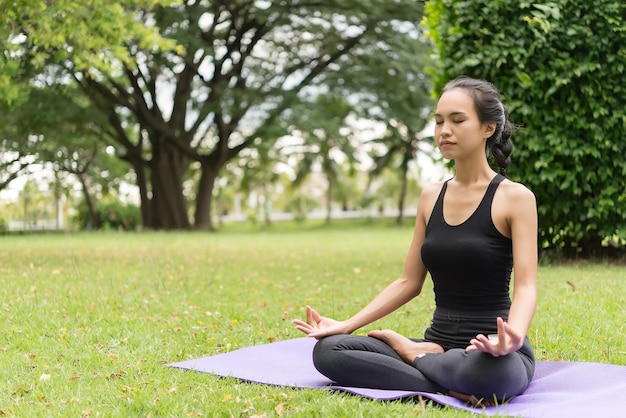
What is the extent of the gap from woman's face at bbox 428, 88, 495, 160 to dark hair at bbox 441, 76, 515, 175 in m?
0.03

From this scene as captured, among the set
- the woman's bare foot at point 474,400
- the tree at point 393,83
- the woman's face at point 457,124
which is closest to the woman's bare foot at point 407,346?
the woman's bare foot at point 474,400

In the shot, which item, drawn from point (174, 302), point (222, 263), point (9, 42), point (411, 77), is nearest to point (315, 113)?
point (411, 77)

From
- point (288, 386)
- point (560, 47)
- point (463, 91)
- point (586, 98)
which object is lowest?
point (288, 386)

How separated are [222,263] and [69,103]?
41.1 ft

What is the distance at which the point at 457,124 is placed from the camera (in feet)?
13.2

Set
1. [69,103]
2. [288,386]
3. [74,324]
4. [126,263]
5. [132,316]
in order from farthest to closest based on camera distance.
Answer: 1. [69,103]
2. [126,263]
3. [132,316]
4. [74,324]
5. [288,386]

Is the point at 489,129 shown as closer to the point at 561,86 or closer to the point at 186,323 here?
the point at 186,323

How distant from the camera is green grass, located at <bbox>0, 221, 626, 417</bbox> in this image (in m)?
4.14

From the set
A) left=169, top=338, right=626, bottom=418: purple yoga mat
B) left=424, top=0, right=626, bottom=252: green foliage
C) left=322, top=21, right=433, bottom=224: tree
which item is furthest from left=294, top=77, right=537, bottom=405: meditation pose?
left=322, top=21, right=433, bottom=224: tree

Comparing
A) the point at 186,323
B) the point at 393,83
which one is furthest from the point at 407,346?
the point at 393,83

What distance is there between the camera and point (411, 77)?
2384 centimetres

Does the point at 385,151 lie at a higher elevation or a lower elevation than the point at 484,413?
higher

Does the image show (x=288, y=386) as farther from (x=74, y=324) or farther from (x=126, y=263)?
(x=126, y=263)

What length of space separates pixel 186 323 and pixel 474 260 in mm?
3517
